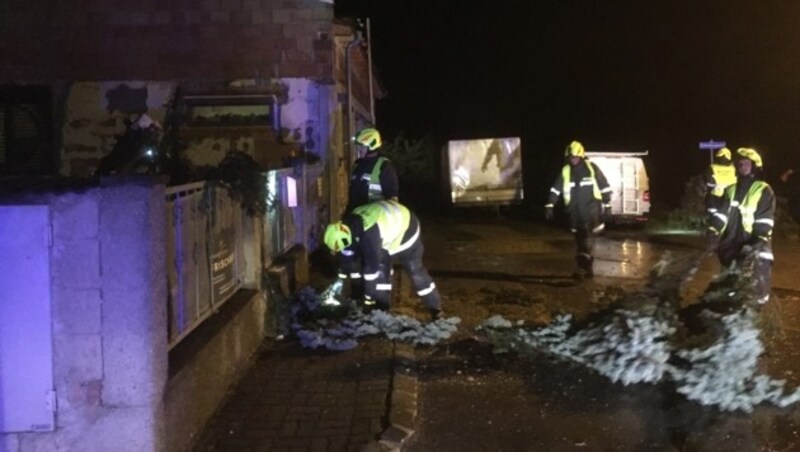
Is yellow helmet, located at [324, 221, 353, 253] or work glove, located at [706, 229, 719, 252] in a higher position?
yellow helmet, located at [324, 221, 353, 253]

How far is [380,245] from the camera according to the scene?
8.73 meters

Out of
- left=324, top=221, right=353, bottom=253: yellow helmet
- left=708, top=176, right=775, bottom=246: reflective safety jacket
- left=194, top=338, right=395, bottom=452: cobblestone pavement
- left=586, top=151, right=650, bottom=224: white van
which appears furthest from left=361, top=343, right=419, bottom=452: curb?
left=586, top=151, right=650, bottom=224: white van

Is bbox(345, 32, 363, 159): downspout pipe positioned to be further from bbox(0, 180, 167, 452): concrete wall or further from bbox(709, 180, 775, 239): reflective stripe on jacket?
bbox(0, 180, 167, 452): concrete wall

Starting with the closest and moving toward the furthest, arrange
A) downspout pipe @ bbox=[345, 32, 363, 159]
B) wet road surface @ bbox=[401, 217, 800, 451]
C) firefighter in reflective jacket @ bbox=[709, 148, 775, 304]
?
wet road surface @ bbox=[401, 217, 800, 451], firefighter in reflective jacket @ bbox=[709, 148, 775, 304], downspout pipe @ bbox=[345, 32, 363, 159]

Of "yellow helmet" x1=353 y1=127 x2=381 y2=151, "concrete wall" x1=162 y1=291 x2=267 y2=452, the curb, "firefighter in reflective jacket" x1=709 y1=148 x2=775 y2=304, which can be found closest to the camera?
"concrete wall" x1=162 y1=291 x2=267 y2=452

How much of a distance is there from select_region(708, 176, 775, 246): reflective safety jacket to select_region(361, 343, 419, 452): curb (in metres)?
3.87

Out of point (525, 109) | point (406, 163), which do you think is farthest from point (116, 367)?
point (525, 109)

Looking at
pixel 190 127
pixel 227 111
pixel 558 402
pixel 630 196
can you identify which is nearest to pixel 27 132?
pixel 190 127

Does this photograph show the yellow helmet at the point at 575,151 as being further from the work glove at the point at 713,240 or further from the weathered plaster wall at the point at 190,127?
the weathered plaster wall at the point at 190,127

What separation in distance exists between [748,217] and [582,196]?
9.30ft

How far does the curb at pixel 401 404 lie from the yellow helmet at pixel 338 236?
0.99 metres

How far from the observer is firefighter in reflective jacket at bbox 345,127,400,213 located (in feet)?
32.6

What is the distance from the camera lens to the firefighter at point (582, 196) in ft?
40.4

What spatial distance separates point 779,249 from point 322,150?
8133 millimetres
